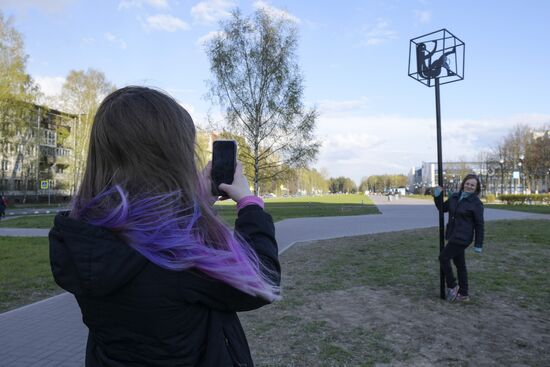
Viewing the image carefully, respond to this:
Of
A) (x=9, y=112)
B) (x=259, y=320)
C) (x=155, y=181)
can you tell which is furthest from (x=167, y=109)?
(x=9, y=112)

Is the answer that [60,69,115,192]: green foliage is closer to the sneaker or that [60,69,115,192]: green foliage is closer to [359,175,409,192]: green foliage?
the sneaker

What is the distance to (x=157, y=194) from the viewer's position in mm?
1192

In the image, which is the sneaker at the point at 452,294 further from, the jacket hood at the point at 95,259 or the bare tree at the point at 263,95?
the bare tree at the point at 263,95

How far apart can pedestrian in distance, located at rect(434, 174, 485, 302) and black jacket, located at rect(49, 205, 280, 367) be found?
17.1 ft

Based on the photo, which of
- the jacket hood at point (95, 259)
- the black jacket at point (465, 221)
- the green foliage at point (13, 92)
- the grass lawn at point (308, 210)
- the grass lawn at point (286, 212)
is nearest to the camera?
the jacket hood at point (95, 259)

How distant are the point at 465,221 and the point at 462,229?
0.45ft

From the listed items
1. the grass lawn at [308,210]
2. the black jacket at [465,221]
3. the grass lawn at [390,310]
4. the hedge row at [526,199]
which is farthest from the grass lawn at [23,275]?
the hedge row at [526,199]

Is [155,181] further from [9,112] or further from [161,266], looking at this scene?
[9,112]

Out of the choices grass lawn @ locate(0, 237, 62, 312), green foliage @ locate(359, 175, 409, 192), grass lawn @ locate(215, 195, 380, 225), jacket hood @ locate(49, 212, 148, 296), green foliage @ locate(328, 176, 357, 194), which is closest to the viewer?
jacket hood @ locate(49, 212, 148, 296)

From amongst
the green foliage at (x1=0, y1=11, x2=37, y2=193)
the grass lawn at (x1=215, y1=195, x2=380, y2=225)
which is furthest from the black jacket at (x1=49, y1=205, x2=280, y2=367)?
the green foliage at (x1=0, y1=11, x2=37, y2=193)

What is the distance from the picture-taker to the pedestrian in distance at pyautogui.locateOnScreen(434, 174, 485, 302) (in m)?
5.89

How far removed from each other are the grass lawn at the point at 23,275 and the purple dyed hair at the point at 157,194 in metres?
6.03

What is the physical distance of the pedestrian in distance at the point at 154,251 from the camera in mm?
1142

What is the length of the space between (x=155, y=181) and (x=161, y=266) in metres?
0.24
